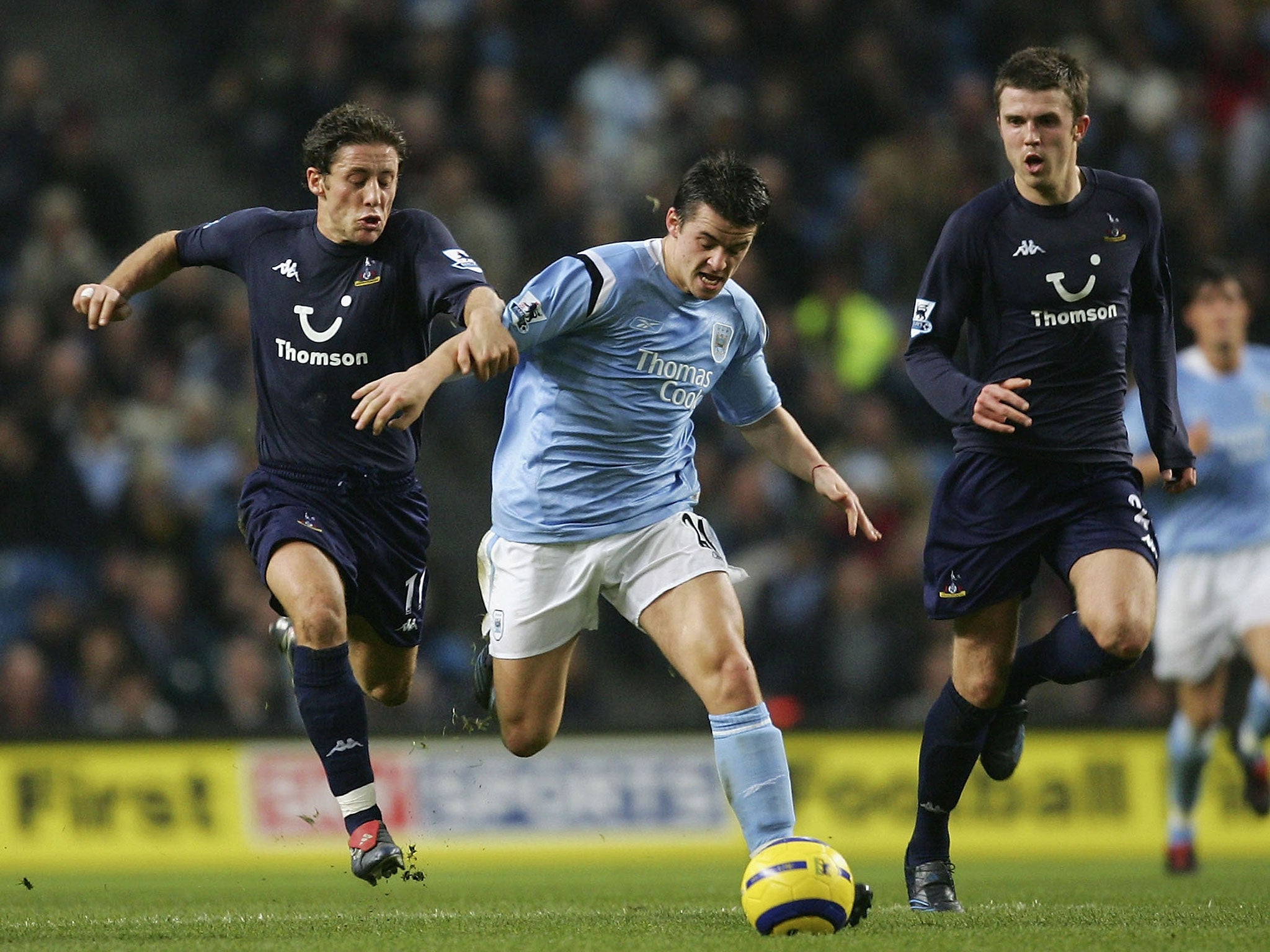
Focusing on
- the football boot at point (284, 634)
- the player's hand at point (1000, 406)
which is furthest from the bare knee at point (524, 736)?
the player's hand at point (1000, 406)

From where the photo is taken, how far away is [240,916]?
5.79 metres

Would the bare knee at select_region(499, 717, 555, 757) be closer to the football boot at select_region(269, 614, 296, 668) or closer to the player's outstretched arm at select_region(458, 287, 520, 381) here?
the football boot at select_region(269, 614, 296, 668)

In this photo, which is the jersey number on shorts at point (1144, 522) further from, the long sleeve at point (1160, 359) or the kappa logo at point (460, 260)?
the kappa logo at point (460, 260)

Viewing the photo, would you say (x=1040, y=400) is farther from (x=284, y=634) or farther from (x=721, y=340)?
(x=284, y=634)

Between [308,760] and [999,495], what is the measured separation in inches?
191

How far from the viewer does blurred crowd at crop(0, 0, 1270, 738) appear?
10180 millimetres

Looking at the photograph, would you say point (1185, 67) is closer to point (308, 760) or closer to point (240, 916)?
point (308, 760)

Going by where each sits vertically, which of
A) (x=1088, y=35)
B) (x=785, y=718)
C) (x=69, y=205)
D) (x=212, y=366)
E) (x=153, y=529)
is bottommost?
(x=785, y=718)

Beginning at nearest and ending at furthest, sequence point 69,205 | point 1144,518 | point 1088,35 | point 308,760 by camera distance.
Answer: point 1144,518 → point 308,760 → point 69,205 → point 1088,35

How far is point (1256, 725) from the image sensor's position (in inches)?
325

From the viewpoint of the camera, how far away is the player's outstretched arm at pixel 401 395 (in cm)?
452

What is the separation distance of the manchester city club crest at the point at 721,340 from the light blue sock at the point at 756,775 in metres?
1.19

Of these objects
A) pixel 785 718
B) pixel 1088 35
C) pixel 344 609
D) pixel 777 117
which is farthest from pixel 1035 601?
pixel 344 609

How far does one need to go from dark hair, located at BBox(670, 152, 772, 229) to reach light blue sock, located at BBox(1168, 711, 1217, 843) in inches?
165
